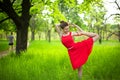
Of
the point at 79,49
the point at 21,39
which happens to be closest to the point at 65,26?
the point at 79,49

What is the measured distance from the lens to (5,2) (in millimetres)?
12727

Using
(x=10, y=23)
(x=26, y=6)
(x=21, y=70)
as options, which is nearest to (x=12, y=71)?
(x=21, y=70)

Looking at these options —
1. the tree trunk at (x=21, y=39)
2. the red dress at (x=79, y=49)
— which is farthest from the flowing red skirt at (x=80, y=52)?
the tree trunk at (x=21, y=39)

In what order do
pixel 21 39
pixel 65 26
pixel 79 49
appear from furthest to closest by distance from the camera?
pixel 21 39, pixel 79 49, pixel 65 26

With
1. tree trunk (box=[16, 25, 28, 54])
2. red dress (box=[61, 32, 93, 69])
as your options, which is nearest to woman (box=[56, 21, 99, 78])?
red dress (box=[61, 32, 93, 69])

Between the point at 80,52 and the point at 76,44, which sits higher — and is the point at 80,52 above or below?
below

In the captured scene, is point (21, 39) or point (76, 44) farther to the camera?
point (21, 39)

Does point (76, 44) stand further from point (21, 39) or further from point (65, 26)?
point (21, 39)

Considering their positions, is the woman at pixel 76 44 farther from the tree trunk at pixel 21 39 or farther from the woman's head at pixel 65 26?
the tree trunk at pixel 21 39

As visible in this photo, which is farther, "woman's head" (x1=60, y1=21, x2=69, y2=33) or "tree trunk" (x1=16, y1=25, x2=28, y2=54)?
"tree trunk" (x1=16, y1=25, x2=28, y2=54)

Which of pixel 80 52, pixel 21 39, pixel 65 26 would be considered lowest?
pixel 80 52

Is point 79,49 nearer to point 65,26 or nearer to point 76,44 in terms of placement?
point 76,44

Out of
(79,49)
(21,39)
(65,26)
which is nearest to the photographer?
(65,26)

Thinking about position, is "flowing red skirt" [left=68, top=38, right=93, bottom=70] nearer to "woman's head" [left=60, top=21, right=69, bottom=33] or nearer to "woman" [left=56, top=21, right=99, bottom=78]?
"woman" [left=56, top=21, right=99, bottom=78]
